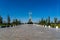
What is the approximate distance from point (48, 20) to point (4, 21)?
29.3 meters

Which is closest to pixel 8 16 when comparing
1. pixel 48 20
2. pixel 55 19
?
pixel 48 20

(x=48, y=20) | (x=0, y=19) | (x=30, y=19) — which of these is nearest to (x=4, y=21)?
(x=0, y=19)

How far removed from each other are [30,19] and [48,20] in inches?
2290

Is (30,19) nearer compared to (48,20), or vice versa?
(48,20)

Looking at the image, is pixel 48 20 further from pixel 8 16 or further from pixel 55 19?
pixel 8 16

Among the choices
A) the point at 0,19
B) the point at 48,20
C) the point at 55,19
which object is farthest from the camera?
the point at 0,19

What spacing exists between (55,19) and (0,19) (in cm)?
3747

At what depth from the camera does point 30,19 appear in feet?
456

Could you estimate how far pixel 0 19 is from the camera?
293 ft

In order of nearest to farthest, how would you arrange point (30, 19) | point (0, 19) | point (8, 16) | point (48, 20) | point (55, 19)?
point (55, 19) < point (48, 20) < point (0, 19) < point (8, 16) < point (30, 19)

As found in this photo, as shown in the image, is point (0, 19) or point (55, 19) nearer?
point (55, 19)

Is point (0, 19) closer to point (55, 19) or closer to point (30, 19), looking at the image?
point (55, 19)

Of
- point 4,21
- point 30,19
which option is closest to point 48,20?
point 4,21

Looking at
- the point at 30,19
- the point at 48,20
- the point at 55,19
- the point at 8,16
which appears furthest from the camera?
the point at 30,19
